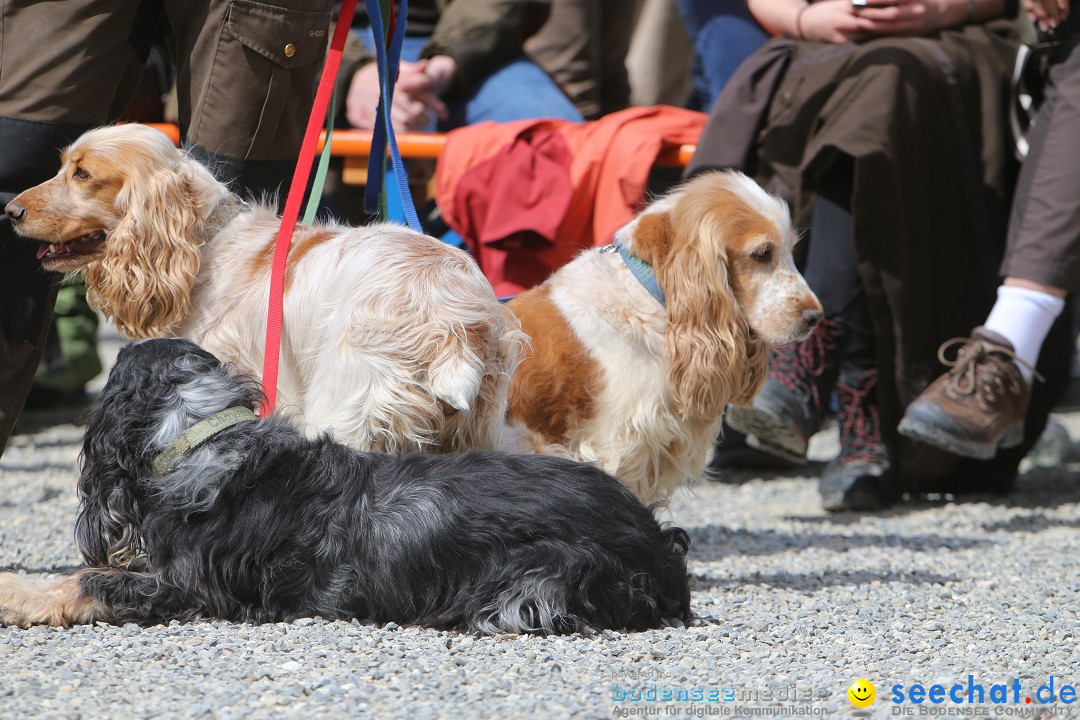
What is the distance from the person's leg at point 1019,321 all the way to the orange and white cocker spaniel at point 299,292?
1.98m

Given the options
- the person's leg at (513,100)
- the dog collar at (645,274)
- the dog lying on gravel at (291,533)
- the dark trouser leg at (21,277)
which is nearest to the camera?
the dog lying on gravel at (291,533)

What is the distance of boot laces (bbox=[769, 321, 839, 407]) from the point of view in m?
4.88

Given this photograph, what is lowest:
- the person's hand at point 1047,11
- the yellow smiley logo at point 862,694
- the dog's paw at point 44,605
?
the dog's paw at point 44,605

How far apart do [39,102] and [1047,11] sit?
3.70 meters

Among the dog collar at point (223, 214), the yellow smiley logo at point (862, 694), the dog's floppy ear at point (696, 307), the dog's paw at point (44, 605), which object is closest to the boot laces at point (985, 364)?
the dog's floppy ear at point (696, 307)

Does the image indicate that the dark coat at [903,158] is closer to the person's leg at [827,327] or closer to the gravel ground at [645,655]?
the person's leg at [827,327]

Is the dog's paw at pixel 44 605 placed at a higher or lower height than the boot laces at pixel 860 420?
higher

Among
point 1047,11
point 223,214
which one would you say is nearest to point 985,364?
point 1047,11

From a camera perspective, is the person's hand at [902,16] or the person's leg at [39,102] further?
the person's hand at [902,16]

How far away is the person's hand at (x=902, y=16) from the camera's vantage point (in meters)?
5.06

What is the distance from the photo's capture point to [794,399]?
4781mm

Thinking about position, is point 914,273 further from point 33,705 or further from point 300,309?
point 33,705

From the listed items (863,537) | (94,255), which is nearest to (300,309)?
(94,255)

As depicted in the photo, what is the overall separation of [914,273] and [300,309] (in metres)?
2.91
